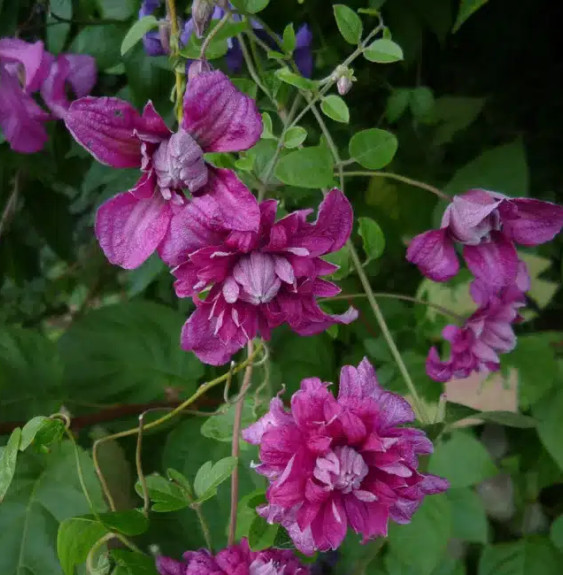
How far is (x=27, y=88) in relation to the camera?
21.3 inches

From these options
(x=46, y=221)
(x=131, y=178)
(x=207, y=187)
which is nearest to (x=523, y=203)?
(x=207, y=187)

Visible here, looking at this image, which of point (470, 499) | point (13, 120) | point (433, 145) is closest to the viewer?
point (13, 120)

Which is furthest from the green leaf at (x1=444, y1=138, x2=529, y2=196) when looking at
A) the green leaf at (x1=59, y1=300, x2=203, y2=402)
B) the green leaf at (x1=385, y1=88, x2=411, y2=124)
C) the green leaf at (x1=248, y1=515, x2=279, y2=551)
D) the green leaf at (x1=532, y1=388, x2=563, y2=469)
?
the green leaf at (x1=248, y1=515, x2=279, y2=551)

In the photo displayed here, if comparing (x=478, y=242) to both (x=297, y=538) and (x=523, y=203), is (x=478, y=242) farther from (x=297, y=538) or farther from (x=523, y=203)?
(x=297, y=538)

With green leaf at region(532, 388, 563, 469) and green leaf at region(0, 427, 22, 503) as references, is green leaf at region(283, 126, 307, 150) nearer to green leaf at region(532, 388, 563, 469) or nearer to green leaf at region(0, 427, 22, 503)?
green leaf at region(0, 427, 22, 503)

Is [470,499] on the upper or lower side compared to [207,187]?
lower

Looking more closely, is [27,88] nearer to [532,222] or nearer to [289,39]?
[289,39]

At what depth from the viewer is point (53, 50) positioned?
0.65 m

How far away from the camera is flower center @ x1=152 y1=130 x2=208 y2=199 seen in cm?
34

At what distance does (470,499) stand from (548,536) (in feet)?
0.47

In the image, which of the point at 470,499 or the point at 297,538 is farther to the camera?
the point at 470,499

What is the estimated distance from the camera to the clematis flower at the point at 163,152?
13.2 inches

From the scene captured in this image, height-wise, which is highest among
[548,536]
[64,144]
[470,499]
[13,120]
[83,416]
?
[13,120]

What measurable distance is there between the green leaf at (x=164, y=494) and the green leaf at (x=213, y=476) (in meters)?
0.01
